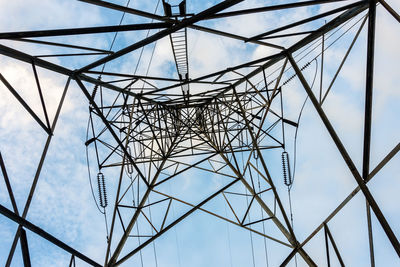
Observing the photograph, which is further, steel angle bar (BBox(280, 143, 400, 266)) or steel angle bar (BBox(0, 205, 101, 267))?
steel angle bar (BBox(280, 143, 400, 266))

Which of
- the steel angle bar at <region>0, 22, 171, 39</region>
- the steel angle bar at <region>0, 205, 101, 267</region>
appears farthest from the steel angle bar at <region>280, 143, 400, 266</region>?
the steel angle bar at <region>0, 22, 171, 39</region>

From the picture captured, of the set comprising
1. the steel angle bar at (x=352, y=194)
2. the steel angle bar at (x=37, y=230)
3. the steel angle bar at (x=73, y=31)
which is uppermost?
the steel angle bar at (x=73, y=31)

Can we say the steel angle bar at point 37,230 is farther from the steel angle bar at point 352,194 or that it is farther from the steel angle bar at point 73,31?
the steel angle bar at point 352,194

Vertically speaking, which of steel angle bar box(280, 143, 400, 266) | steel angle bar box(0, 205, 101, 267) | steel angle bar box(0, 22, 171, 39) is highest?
steel angle bar box(0, 22, 171, 39)

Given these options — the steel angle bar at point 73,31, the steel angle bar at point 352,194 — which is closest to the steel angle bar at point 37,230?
the steel angle bar at point 73,31

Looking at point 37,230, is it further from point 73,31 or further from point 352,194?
point 352,194

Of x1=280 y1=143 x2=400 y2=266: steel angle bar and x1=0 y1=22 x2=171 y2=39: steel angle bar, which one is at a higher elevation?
x1=0 y1=22 x2=171 y2=39: steel angle bar

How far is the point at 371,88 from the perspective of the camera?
14.7ft

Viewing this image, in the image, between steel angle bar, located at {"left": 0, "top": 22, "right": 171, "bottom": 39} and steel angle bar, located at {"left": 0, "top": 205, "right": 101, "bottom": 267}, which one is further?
steel angle bar, located at {"left": 0, "top": 22, "right": 171, "bottom": 39}

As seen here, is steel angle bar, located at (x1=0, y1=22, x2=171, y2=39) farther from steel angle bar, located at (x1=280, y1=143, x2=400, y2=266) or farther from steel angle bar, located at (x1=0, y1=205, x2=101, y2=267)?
steel angle bar, located at (x1=280, y1=143, x2=400, y2=266)

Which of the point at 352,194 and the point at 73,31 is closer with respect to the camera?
the point at 73,31

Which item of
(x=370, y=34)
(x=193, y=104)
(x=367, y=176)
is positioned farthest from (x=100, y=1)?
(x=193, y=104)

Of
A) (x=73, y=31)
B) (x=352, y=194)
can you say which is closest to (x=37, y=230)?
(x=73, y=31)

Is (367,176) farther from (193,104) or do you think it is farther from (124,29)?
(193,104)
